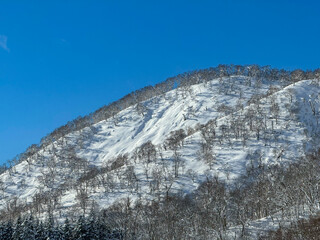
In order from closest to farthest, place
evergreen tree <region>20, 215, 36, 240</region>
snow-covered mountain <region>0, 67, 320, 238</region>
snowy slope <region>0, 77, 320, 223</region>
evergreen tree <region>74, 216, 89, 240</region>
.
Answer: evergreen tree <region>20, 215, 36, 240</region>, evergreen tree <region>74, 216, 89, 240</region>, snow-covered mountain <region>0, 67, 320, 238</region>, snowy slope <region>0, 77, 320, 223</region>

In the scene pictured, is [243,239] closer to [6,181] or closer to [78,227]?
[78,227]

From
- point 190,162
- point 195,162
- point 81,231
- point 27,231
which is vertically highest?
point 190,162

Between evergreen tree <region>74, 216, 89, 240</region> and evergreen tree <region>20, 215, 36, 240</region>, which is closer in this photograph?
evergreen tree <region>20, 215, 36, 240</region>

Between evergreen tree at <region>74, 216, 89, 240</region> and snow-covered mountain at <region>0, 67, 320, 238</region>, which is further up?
snow-covered mountain at <region>0, 67, 320, 238</region>

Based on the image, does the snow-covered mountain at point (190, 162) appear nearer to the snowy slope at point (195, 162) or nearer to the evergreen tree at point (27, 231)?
the snowy slope at point (195, 162)

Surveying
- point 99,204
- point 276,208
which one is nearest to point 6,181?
point 99,204

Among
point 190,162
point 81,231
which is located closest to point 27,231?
point 81,231

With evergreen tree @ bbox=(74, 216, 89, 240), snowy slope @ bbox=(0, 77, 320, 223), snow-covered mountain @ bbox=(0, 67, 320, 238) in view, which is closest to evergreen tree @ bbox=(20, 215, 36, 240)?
evergreen tree @ bbox=(74, 216, 89, 240)

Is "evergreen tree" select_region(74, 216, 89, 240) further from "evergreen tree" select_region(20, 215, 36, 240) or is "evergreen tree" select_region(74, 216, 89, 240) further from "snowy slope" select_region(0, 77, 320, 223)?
"snowy slope" select_region(0, 77, 320, 223)

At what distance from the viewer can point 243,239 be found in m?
48.6

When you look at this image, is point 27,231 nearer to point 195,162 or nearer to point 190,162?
point 190,162

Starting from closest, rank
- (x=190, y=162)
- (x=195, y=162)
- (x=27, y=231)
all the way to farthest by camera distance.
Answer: (x=27, y=231)
(x=195, y=162)
(x=190, y=162)

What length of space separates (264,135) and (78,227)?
4463 inches

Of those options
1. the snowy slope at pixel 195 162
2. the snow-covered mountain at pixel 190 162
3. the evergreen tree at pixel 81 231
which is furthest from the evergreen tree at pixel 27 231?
the snowy slope at pixel 195 162
